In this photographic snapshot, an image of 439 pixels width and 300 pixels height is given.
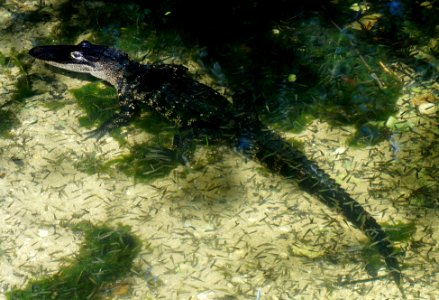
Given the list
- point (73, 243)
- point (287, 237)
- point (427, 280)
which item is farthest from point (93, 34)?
point (427, 280)

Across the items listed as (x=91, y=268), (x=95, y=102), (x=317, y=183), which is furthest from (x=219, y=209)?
(x=95, y=102)

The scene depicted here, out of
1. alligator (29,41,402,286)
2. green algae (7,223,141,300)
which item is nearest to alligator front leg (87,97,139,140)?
alligator (29,41,402,286)

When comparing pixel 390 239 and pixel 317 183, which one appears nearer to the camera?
pixel 390 239

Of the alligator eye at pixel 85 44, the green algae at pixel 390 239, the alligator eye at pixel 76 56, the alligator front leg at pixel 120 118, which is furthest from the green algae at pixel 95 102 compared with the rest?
the green algae at pixel 390 239

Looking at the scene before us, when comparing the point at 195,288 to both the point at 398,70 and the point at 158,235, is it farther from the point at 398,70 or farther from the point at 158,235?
the point at 398,70

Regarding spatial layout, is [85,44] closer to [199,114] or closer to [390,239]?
[199,114]

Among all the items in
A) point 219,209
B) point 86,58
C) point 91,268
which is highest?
point 86,58

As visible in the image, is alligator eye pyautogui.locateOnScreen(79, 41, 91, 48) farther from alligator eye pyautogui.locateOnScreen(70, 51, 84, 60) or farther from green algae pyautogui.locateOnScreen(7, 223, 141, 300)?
green algae pyautogui.locateOnScreen(7, 223, 141, 300)
